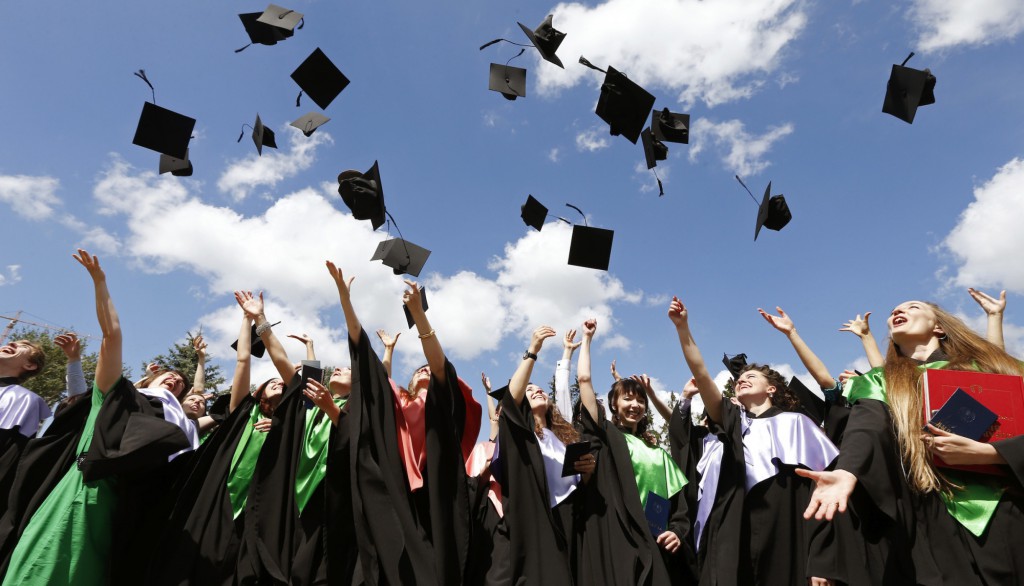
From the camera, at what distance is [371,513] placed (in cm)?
333

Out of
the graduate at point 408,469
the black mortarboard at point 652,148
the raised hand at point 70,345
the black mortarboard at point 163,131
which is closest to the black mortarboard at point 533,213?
the black mortarboard at point 652,148

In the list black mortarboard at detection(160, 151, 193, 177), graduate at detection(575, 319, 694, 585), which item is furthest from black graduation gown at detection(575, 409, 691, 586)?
black mortarboard at detection(160, 151, 193, 177)

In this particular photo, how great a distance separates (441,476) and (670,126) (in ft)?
11.3

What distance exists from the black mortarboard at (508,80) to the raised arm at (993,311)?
11.7ft

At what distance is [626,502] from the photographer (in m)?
3.83

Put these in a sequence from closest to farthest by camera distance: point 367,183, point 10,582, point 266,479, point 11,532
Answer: point 10,582 < point 11,532 < point 266,479 < point 367,183

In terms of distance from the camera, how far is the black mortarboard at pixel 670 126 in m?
5.16

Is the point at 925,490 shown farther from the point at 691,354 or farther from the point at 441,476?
the point at 441,476

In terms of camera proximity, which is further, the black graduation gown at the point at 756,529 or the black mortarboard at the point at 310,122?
the black mortarboard at the point at 310,122

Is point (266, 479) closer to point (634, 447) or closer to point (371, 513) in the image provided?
point (371, 513)

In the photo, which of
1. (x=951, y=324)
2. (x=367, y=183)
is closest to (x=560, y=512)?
(x=951, y=324)

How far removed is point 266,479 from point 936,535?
344cm

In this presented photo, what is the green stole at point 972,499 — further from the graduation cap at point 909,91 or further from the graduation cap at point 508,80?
the graduation cap at point 508,80

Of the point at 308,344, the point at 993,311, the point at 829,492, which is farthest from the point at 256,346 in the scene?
the point at 993,311
